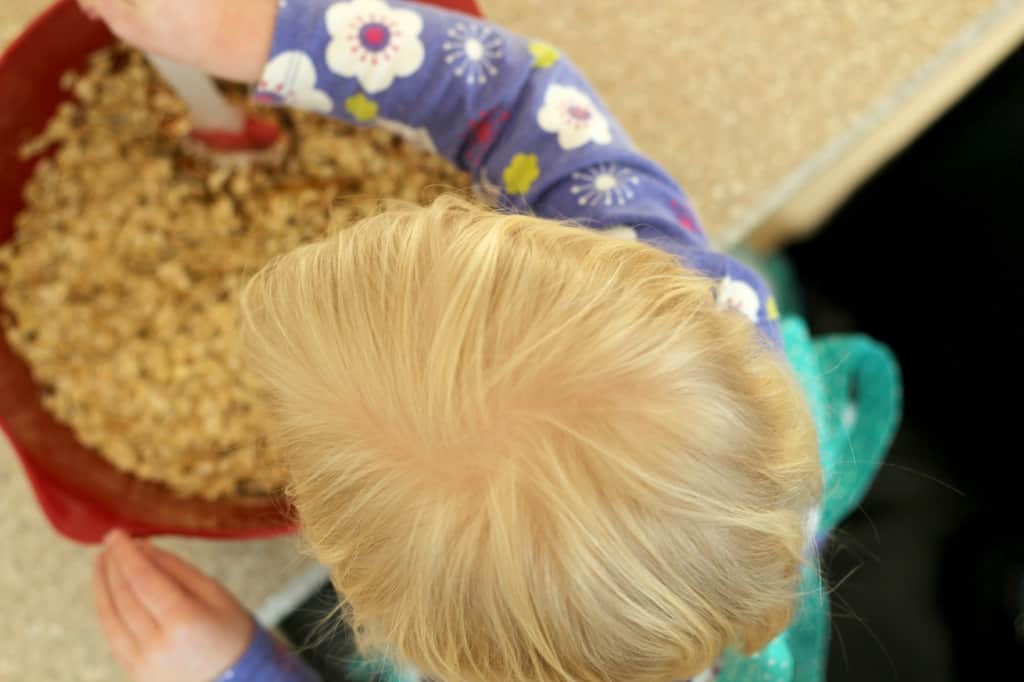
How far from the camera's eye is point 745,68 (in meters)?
0.71

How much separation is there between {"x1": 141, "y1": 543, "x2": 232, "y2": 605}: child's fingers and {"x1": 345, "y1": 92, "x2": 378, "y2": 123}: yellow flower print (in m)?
0.29

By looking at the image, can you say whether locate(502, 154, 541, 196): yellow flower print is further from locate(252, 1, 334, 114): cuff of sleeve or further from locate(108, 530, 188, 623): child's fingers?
locate(108, 530, 188, 623): child's fingers

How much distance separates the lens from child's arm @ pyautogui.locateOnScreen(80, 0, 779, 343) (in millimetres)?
487

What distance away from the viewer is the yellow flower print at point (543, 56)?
0.52m

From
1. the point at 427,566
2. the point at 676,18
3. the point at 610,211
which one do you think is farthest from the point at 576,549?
the point at 676,18

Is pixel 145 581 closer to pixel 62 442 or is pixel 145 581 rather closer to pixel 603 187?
pixel 62 442

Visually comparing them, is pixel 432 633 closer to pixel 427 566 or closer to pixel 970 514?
pixel 427 566

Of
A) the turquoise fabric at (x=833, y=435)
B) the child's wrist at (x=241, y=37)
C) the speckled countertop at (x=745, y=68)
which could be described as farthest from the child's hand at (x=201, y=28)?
the turquoise fabric at (x=833, y=435)

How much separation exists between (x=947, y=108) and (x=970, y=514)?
309 millimetres

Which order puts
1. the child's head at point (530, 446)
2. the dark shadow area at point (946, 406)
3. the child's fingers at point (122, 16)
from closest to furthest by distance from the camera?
the child's head at point (530, 446)
the child's fingers at point (122, 16)
the dark shadow area at point (946, 406)

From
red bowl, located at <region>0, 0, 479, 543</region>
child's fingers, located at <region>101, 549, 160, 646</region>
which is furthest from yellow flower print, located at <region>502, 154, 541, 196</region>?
child's fingers, located at <region>101, 549, 160, 646</region>

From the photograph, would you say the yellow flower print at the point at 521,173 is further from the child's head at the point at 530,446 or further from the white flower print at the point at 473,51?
the child's head at the point at 530,446

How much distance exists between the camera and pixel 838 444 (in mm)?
625

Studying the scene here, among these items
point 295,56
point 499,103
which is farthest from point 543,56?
point 295,56
